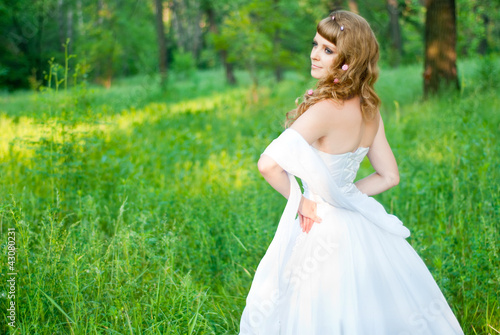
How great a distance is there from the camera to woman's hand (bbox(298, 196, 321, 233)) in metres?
2.30

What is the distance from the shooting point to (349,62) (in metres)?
2.21

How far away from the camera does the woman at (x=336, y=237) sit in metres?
2.11

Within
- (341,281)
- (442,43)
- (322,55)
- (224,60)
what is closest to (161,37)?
(224,60)

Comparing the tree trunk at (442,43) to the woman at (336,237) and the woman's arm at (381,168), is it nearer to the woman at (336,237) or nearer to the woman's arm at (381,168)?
the woman's arm at (381,168)

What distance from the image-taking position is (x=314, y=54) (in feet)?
7.52

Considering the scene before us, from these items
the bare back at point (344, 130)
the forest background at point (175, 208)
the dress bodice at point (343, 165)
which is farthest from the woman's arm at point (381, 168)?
the forest background at point (175, 208)

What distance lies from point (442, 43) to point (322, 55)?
7.43m

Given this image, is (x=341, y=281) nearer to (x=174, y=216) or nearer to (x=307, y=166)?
(x=307, y=166)

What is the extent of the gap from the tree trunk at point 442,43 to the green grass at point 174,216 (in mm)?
676

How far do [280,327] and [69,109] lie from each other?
3.16 m

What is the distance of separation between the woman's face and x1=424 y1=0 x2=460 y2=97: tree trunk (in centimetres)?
712

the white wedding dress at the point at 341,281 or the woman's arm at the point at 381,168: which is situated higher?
the woman's arm at the point at 381,168

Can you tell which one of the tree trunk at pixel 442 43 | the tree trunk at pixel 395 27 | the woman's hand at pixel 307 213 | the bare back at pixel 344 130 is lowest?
the woman's hand at pixel 307 213

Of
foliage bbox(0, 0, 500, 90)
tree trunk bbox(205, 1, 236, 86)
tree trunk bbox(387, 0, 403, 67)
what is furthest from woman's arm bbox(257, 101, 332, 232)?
tree trunk bbox(387, 0, 403, 67)
